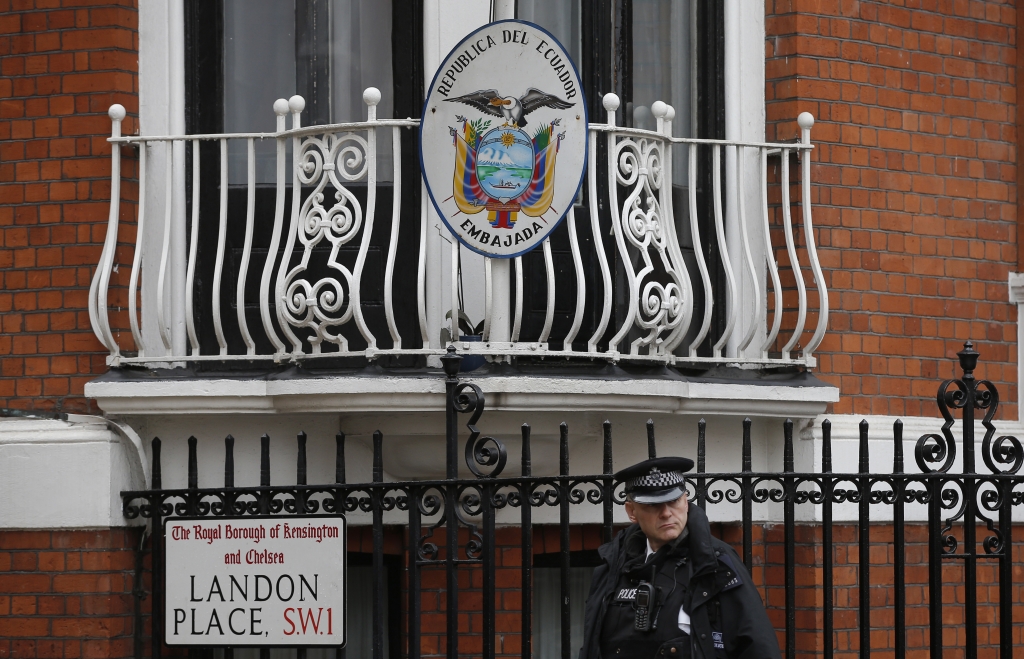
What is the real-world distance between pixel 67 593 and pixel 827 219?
368cm

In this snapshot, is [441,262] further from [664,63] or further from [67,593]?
[67,593]

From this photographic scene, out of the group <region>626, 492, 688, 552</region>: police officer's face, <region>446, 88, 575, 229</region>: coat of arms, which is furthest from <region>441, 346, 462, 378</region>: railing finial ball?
<region>626, 492, 688, 552</region>: police officer's face

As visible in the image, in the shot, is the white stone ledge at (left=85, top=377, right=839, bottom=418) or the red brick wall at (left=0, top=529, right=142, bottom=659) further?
the red brick wall at (left=0, top=529, right=142, bottom=659)

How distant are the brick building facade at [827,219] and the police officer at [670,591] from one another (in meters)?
1.65

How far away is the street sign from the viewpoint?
5.85 m

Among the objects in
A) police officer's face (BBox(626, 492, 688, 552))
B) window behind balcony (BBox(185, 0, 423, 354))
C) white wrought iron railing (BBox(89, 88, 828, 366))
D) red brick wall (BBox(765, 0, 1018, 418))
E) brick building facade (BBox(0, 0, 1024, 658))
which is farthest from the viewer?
red brick wall (BBox(765, 0, 1018, 418))

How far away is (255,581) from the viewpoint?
19.4 ft

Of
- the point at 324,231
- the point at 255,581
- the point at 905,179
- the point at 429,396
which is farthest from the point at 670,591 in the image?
the point at 905,179

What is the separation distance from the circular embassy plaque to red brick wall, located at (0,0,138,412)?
151 cm

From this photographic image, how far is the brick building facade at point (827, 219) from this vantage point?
20.7 feet

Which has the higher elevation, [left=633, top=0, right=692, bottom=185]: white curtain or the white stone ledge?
[left=633, top=0, right=692, bottom=185]: white curtain

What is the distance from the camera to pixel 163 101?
21.7 ft

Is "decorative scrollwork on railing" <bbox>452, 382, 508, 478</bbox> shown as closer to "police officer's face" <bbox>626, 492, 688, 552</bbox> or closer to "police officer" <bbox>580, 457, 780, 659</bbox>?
"police officer" <bbox>580, 457, 780, 659</bbox>

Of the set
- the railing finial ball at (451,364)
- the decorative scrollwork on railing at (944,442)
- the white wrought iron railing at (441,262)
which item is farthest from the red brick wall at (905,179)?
the railing finial ball at (451,364)
